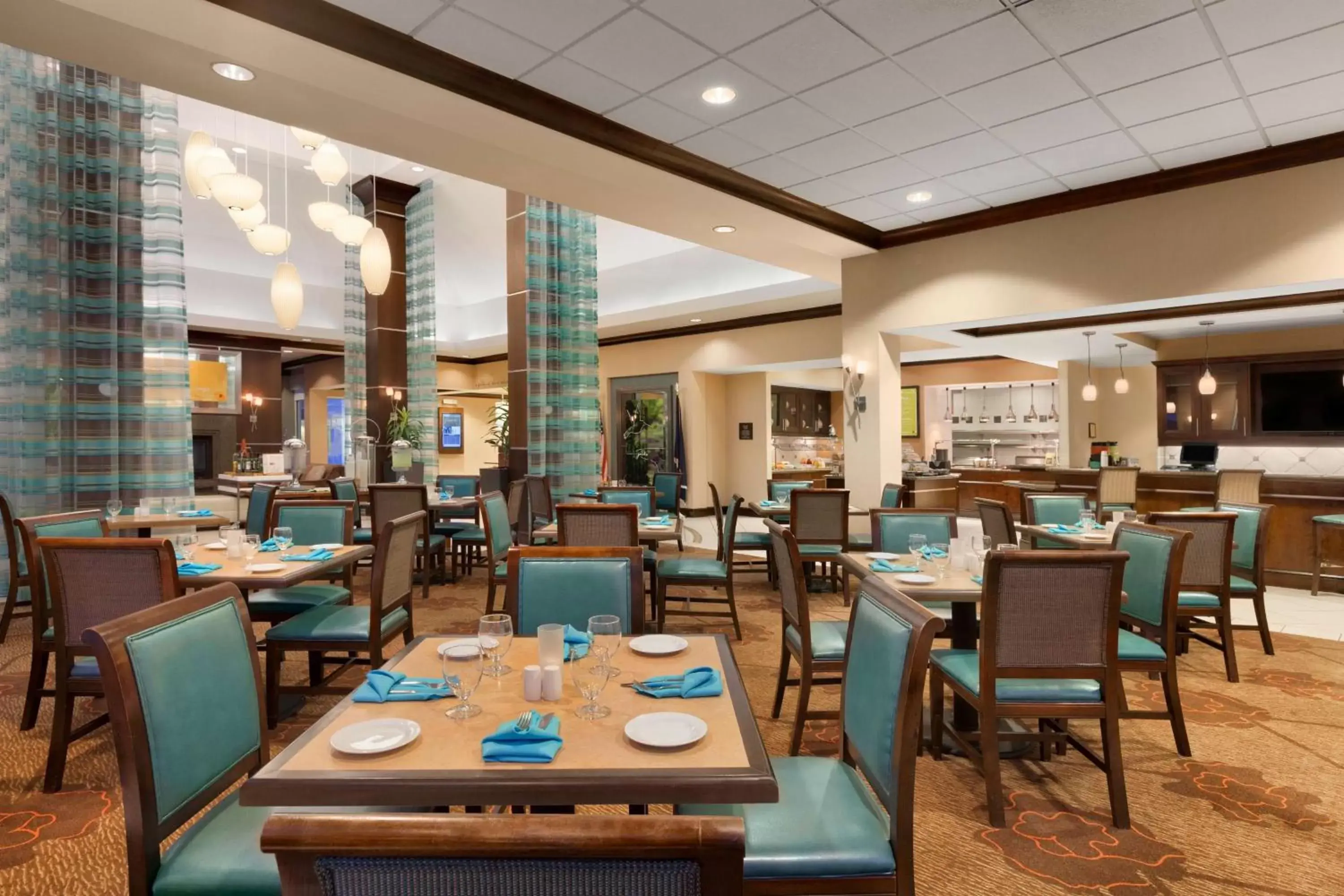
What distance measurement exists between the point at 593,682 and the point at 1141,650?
8.30ft

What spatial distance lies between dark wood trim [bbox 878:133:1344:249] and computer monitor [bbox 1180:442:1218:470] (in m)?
4.72

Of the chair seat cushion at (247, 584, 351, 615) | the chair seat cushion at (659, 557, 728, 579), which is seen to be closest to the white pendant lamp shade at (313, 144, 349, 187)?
the chair seat cushion at (247, 584, 351, 615)

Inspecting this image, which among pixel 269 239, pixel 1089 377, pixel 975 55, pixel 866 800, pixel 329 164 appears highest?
pixel 329 164

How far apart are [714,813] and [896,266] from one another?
6138mm

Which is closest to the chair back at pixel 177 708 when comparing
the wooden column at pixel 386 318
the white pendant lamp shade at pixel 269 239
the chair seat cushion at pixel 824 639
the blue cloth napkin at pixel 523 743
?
the blue cloth napkin at pixel 523 743

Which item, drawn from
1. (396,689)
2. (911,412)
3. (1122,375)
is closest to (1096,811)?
(396,689)

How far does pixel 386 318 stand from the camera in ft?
29.0

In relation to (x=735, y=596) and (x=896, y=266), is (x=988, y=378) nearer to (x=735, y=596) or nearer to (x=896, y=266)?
(x=896, y=266)

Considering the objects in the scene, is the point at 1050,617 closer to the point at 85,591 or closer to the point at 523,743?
the point at 523,743

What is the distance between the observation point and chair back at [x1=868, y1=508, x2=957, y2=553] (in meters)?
4.30

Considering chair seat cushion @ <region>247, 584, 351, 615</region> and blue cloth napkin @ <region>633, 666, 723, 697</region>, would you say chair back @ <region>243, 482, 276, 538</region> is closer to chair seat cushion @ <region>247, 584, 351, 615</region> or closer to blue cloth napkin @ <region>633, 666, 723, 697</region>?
chair seat cushion @ <region>247, 584, 351, 615</region>

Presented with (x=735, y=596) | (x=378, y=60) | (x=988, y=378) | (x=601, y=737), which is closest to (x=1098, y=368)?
(x=988, y=378)

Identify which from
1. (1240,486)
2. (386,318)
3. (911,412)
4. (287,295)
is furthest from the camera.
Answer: (911,412)

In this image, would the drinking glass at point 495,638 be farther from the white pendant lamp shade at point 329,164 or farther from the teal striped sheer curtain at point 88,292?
the white pendant lamp shade at point 329,164
